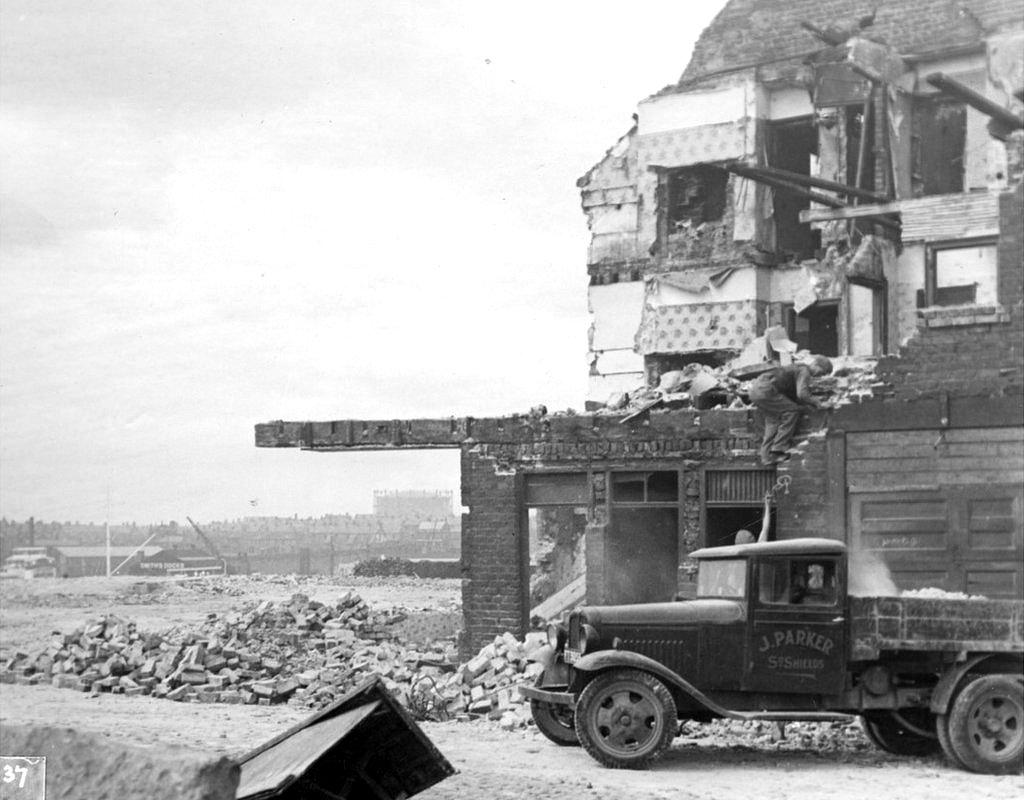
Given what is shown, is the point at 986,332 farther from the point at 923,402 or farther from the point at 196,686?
the point at 196,686

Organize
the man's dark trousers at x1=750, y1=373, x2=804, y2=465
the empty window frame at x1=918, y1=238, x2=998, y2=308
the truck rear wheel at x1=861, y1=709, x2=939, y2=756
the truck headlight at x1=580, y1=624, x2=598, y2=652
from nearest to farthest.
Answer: the truck headlight at x1=580, y1=624, x2=598, y2=652, the truck rear wheel at x1=861, y1=709, x2=939, y2=756, the man's dark trousers at x1=750, y1=373, x2=804, y2=465, the empty window frame at x1=918, y1=238, x2=998, y2=308

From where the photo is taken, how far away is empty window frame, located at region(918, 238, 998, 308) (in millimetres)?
22797

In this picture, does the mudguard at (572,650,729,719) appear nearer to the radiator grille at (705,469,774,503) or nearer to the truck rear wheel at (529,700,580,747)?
the truck rear wheel at (529,700,580,747)

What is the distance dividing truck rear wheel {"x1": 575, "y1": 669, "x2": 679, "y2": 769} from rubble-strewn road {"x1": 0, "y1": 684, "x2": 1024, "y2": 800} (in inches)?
7.1

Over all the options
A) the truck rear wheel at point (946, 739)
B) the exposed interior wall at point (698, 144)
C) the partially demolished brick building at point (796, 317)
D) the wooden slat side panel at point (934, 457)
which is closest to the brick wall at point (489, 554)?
the partially demolished brick building at point (796, 317)

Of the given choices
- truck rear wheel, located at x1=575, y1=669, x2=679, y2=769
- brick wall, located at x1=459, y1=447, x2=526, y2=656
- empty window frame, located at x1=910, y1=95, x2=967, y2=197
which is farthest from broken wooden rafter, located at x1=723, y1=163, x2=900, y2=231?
truck rear wheel, located at x1=575, y1=669, x2=679, y2=769

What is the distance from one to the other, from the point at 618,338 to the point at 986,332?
1247 centimetres

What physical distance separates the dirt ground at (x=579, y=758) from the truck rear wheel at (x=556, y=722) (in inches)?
5.7

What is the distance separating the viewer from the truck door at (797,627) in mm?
11703

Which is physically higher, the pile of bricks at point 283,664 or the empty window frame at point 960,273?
the empty window frame at point 960,273

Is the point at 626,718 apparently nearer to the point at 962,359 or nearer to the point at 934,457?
the point at 934,457

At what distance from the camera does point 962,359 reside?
54.7 ft

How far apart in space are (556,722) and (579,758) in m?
0.60

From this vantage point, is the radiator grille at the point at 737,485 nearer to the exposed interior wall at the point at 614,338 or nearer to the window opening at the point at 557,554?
the window opening at the point at 557,554
